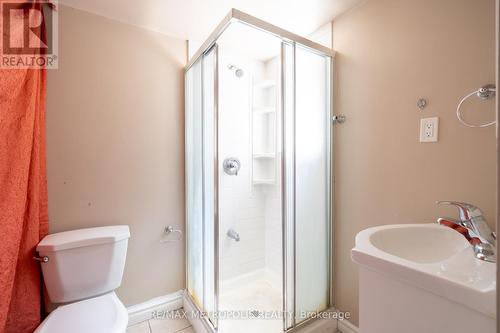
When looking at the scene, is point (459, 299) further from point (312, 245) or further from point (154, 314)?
point (154, 314)

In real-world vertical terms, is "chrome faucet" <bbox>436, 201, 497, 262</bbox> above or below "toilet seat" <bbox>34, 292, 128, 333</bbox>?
above

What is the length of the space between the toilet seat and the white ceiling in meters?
1.85

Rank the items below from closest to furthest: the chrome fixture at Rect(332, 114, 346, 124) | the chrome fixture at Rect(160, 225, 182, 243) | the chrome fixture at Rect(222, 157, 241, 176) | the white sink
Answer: the white sink < the chrome fixture at Rect(332, 114, 346, 124) < the chrome fixture at Rect(160, 225, 182, 243) < the chrome fixture at Rect(222, 157, 241, 176)

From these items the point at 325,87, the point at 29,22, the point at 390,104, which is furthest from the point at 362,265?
the point at 29,22

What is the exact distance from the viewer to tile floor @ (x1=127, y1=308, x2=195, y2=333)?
1570 mm

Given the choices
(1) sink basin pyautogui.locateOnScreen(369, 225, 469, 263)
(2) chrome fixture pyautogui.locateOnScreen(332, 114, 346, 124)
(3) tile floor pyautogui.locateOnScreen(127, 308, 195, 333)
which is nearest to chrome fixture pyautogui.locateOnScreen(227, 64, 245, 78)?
(2) chrome fixture pyautogui.locateOnScreen(332, 114, 346, 124)

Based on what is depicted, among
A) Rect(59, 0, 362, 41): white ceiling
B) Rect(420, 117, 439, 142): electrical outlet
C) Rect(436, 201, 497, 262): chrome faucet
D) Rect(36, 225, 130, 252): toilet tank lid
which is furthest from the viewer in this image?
Rect(59, 0, 362, 41): white ceiling

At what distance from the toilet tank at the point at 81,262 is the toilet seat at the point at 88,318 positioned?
0.31 feet

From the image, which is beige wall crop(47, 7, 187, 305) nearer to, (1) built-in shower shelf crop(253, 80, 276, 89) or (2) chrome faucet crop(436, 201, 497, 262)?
(1) built-in shower shelf crop(253, 80, 276, 89)

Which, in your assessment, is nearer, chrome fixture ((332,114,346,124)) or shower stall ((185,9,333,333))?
shower stall ((185,9,333,333))

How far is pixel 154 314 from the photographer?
1690mm

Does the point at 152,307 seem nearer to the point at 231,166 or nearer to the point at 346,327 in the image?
the point at 231,166

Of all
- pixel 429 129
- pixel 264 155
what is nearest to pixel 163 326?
pixel 264 155

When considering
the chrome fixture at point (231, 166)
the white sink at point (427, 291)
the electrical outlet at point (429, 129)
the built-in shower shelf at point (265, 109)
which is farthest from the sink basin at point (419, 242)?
the built-in shower shelf at point (265, 109)
